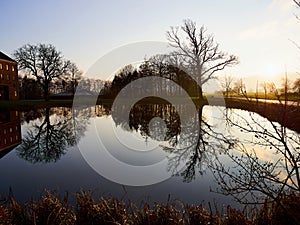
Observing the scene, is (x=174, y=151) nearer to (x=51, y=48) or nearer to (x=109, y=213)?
(x=109, y=213)

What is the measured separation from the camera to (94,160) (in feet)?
32.6

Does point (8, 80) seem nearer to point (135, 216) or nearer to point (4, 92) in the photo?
point (4, 92)

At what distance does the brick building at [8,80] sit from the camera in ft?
153

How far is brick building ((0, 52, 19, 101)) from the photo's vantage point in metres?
46.6

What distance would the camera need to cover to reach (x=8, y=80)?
48.3 metres

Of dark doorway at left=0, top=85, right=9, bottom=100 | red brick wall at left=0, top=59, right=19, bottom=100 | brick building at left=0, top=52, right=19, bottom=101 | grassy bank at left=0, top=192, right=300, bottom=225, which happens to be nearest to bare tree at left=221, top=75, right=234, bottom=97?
grassy bank at left=0, top=192, right=300, bottom=225

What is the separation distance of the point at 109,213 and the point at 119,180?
11.7 ft

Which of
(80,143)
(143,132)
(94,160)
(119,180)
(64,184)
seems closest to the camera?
(64,184)

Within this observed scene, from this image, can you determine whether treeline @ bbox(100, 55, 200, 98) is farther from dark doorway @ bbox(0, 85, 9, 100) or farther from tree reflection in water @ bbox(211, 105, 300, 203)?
tree reflection in water @ bbox(211, 105, 300, 203)

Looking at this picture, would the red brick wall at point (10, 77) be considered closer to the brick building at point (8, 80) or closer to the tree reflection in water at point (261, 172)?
the brick building at point (8, 80)

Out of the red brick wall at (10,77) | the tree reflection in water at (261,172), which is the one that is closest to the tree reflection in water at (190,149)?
the tree reflection in water at (261,172)

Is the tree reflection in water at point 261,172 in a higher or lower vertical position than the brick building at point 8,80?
lower

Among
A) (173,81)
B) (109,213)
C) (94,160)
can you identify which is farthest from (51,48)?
(109,213)

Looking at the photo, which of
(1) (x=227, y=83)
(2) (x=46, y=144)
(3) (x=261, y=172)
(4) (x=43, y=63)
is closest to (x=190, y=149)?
(2) (x=46, y=144)
